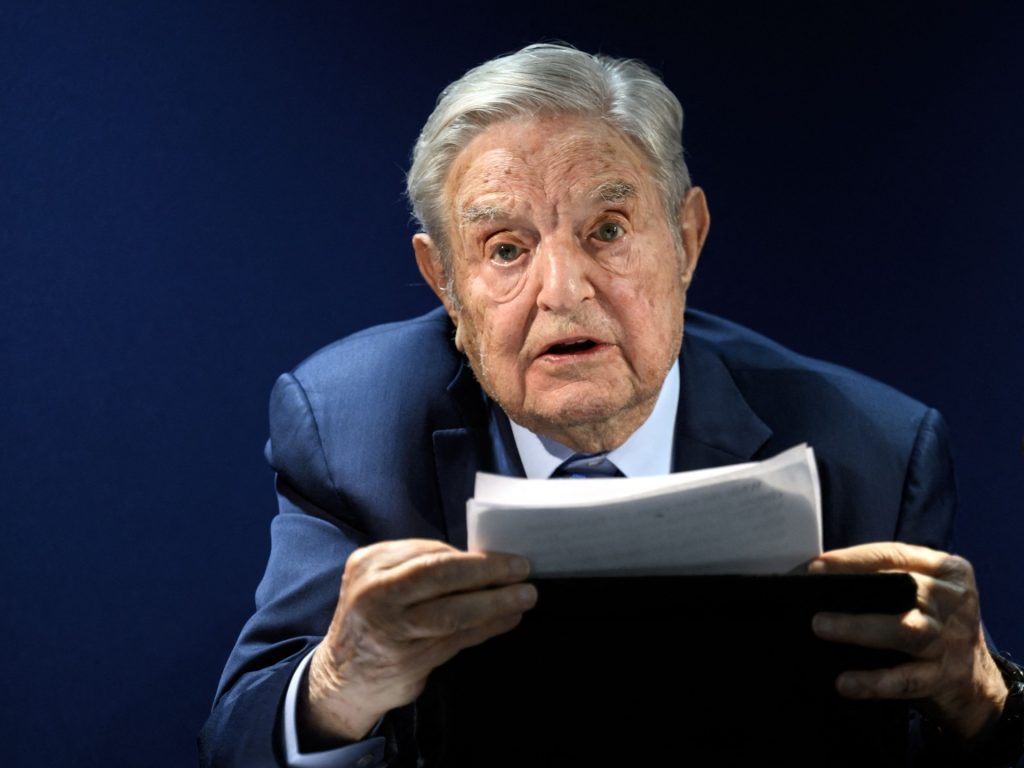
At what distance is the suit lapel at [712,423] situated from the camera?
1940 mm

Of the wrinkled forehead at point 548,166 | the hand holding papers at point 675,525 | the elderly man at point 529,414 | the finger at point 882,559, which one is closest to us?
the hand holding papers at point 675,525

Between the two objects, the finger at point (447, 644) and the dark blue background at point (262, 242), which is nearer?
the finger at point (447, 644)

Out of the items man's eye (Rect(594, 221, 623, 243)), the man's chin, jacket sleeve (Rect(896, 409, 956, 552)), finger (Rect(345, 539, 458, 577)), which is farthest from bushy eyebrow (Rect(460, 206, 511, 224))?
jacket sleeve (Rect(896, 409, 956, 552))

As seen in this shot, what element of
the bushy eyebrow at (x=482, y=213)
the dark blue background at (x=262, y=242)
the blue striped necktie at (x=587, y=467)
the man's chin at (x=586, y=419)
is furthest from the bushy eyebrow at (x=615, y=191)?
the dark blue background at (x=262, y=242)

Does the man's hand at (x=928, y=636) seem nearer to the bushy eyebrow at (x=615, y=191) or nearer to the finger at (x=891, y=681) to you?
the finger at (x=891, y=681)

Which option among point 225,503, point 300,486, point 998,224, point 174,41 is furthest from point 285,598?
point 998,224

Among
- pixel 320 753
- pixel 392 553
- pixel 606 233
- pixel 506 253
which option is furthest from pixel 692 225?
pixel 320 753

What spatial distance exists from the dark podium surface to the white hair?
78 centimetres

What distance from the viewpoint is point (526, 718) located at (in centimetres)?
136

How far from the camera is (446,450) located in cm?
196

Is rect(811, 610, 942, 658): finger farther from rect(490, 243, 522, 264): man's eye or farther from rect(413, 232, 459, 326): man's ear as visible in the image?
rect(413, 232, 459, 326): man's ear

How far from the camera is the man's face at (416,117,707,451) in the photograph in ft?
5.70

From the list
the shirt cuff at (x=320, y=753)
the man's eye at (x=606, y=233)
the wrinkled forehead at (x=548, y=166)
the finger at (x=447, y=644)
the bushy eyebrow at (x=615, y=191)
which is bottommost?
the shirt cuff at (x=320, y=753)

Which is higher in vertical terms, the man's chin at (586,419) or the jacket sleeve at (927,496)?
the man's chin at (586,419)
